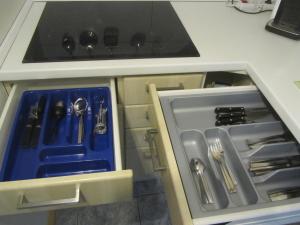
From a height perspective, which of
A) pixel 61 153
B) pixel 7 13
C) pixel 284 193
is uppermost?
pixel 7 13

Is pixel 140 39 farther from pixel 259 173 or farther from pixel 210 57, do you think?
pixel 259 173

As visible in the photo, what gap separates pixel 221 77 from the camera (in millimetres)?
1000

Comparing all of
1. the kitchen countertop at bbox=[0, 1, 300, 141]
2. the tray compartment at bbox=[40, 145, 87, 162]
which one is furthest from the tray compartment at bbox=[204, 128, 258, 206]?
the tray compartment at bbox=[40, 145, 87, 162]

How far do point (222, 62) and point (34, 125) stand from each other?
2.05ft

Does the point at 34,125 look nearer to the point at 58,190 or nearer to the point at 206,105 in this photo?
the point at 58,190

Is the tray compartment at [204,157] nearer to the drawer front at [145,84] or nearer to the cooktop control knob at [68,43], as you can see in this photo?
the drawer front at [145,84]

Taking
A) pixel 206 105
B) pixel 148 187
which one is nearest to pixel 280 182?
pixel 206 105

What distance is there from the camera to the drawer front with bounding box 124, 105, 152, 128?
0.93 m

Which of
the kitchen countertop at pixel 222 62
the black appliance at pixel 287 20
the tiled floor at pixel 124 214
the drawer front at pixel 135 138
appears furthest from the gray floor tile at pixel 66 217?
the black appliance at pixel 287 20

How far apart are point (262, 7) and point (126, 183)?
1042 millimetres

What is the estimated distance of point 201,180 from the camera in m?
0.66

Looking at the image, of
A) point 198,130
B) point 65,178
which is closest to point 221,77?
point 198,130

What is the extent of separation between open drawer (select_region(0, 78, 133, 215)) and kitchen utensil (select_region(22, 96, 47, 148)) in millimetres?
44

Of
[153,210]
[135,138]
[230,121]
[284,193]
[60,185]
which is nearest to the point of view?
[60,185]
